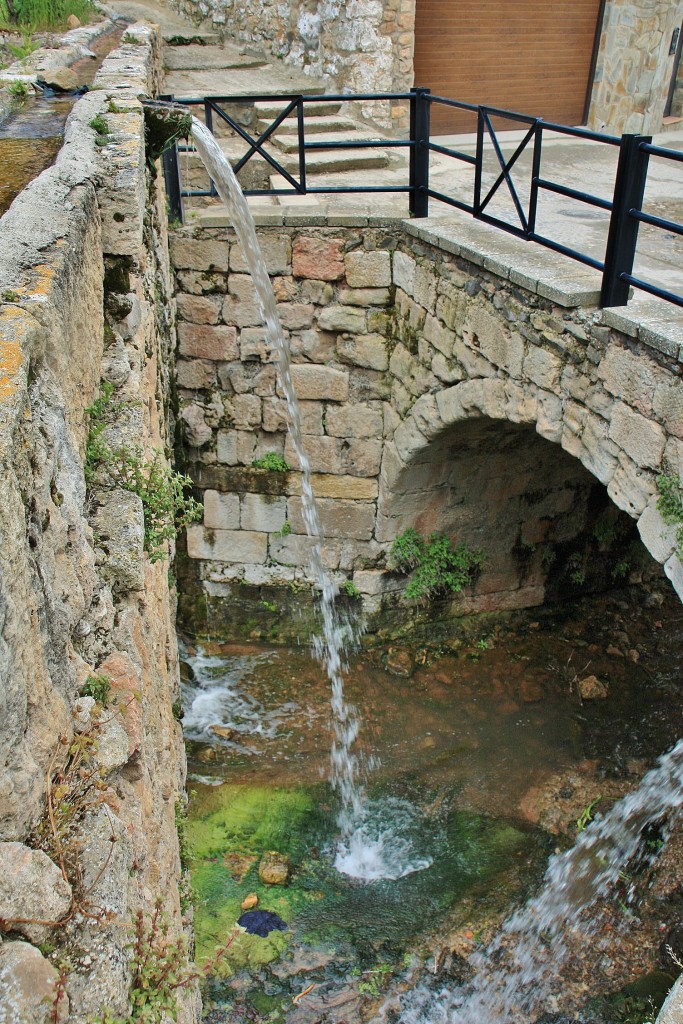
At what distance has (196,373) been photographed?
640 centimetres

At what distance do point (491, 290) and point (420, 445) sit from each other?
59.5 inches

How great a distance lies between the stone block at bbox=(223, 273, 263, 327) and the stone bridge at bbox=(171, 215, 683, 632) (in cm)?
1

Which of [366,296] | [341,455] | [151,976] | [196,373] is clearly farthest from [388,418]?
[151,976]

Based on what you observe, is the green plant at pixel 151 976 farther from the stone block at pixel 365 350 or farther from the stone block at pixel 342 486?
the stone block at pixel 342 486

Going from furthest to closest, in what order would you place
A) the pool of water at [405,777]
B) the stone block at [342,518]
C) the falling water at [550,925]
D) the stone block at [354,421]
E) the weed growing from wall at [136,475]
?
1. the stone block at [342,518]
2. the stone block at [354,421]
3. the pool of water at [405,777]
4. the falling water at [550,925]
5. the weed growing from wall at [136,475]

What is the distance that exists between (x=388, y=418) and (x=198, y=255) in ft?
5.84

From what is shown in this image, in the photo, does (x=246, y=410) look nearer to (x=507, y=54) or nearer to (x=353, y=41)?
(x=353, y=41)

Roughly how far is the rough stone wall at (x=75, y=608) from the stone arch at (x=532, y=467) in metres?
2.07

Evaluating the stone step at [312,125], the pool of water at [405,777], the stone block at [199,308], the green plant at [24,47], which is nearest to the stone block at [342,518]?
the pool of water at [405,777]

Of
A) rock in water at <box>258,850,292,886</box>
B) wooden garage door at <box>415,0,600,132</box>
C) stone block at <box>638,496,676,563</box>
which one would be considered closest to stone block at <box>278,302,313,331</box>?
stone block at <box>638,496,676,563</box>

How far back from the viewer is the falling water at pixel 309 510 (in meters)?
5.41

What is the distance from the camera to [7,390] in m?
1.52

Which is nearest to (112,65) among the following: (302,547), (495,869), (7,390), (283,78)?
(283,78)

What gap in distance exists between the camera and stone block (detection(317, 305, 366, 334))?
6008 millimetres
